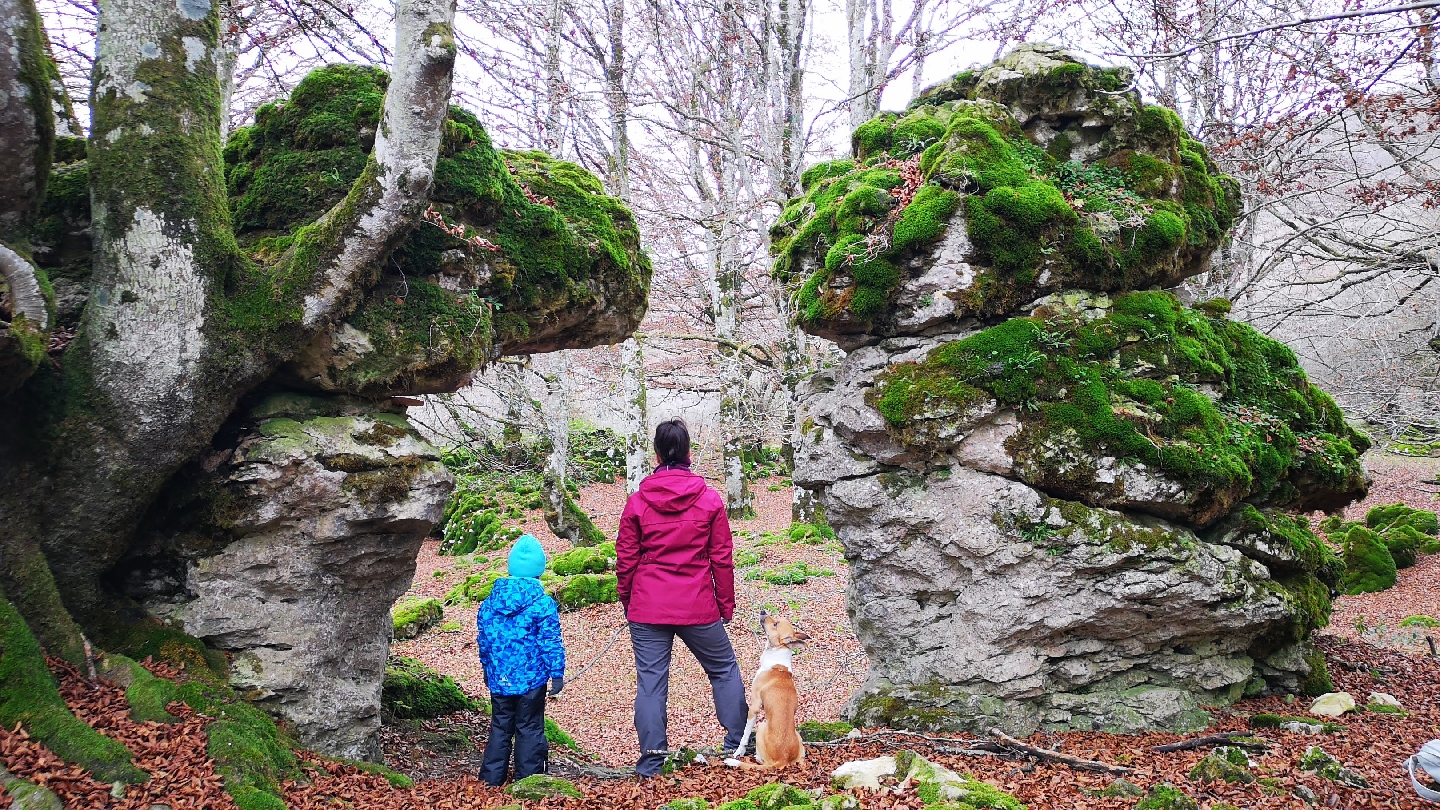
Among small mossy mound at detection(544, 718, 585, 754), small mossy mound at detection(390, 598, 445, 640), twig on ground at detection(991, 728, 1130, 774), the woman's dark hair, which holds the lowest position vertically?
small mossy mound at detection(544, 718, 585, 754)

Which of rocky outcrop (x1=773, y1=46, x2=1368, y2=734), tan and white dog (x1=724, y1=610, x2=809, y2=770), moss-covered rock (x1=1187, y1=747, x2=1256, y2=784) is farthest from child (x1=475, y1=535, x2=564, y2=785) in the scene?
moss-covered rock (x1=1187, y1=747, x2=1256, y2=784)

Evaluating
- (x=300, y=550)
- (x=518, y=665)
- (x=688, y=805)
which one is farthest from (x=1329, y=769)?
(x=300, y=550)

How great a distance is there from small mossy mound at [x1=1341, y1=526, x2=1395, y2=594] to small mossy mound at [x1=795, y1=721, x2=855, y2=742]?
1064 centimetres

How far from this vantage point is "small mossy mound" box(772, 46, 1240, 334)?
19.7ft

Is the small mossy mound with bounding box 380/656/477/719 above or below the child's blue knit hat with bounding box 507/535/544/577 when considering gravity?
below

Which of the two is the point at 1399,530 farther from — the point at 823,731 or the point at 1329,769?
the point at 823,731

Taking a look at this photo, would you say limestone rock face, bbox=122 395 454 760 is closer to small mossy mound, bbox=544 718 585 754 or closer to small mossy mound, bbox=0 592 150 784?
small mossy mound, bbox=0 592 150 784

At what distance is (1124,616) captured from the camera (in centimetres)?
556

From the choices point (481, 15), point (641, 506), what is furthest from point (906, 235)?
point (481, 15)

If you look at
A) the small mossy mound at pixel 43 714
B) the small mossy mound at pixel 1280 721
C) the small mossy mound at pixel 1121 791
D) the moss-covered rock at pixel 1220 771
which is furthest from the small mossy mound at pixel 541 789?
the small mossy mound at pixel 1280 721

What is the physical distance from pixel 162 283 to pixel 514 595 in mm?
2823

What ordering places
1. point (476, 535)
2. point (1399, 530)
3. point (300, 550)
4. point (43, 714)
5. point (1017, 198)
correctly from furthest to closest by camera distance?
point (476, 535) < point (1399, 530) < point (1017, 198) < point (300, 550) < point (43, 714)

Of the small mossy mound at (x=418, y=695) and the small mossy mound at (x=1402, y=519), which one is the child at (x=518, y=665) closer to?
the small mossy mound at (x=418, y=695)

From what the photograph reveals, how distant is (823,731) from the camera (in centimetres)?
579
